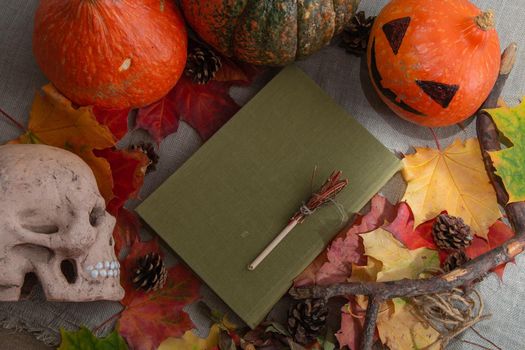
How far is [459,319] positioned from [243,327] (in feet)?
1.20

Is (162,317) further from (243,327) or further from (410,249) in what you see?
(410,249)

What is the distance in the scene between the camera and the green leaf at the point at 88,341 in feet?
2.82

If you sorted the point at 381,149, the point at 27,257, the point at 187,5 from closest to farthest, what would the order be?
the point at 27,257 < the point at 187,5 < the point at 381,149

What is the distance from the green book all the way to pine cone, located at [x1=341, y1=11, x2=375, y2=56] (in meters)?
0.11

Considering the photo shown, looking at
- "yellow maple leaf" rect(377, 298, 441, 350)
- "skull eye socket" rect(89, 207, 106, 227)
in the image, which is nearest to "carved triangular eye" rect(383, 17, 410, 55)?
"yellow maple leaf" rect(377, 298, 441, 350)

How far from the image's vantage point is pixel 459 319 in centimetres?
94

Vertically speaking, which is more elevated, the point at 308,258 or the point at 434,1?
the point at 434,1

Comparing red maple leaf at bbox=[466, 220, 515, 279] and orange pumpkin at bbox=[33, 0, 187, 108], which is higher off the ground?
orange pumpkin at bbox=[33, 0, 187, 108]

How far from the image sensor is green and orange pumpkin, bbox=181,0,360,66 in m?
0.85

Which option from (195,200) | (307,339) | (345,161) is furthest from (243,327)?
(345,161)

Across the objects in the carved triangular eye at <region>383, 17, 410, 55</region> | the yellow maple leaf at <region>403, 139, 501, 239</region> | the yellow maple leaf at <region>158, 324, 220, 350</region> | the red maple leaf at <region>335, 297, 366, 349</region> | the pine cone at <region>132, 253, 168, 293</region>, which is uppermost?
the carved triangular eye at <region>383, 17, 410, 55</region>

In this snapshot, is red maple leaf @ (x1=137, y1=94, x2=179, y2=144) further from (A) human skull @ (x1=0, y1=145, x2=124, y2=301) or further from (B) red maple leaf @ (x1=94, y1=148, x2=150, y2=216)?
(A) human skull @ (x1=0, y1=145, x2=124, y2=301)

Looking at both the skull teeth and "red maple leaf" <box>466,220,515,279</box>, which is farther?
"red maple leaf" <box>466,220,515,279</box>

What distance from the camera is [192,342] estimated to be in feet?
3.04
